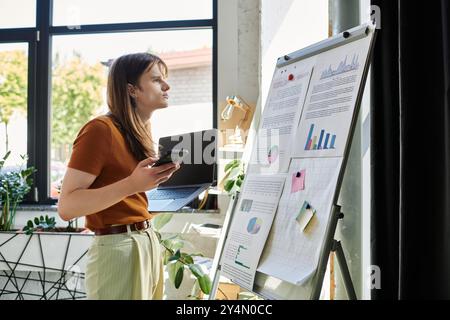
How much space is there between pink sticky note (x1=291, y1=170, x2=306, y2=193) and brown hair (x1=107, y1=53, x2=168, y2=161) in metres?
0.49

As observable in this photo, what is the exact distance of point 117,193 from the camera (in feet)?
4.27

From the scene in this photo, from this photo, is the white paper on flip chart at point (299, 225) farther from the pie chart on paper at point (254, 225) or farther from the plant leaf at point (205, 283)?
the plant leaf at point (205, 283)

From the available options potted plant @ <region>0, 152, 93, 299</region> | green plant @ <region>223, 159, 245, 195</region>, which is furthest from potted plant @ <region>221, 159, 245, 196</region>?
potted plant @ <region>0, 152, 93, 299</region>

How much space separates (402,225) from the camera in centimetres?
125

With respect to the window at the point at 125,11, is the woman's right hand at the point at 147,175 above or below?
below

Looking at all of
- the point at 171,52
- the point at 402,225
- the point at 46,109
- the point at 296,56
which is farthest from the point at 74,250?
the point at 402,225

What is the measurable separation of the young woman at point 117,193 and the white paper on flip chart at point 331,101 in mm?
457

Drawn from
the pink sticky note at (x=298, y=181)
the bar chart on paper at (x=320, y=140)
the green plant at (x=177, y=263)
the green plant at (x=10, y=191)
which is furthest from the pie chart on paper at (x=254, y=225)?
the green plant at (x=10, y=191)

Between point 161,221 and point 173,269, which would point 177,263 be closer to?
point 173,269

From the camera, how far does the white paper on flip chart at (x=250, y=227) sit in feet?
4.75

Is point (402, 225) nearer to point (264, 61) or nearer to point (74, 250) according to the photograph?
point (264, 61)

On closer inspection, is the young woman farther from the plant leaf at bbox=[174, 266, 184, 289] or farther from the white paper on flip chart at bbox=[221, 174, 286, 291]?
the plant leaf at bbox=[174, 266, 184, 289]

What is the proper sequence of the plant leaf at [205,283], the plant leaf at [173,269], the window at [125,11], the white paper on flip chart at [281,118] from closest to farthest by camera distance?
the white paper on flip chart at [281,118] → the plant leaf at [205,283] → the plant leaf at [173,269] → the window at [125,11]

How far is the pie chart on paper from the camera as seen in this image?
1.49 meters
